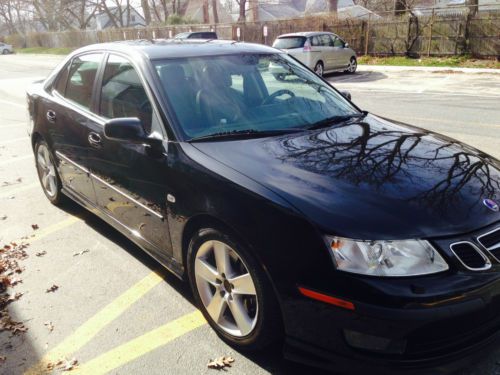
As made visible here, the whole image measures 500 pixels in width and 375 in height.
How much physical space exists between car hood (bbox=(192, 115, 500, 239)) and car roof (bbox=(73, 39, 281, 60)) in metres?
0.97

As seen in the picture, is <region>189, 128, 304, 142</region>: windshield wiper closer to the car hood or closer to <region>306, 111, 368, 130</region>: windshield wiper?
the car hood

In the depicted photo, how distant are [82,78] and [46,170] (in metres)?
1.37

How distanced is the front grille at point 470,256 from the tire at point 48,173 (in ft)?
13.0

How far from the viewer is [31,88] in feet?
17.3

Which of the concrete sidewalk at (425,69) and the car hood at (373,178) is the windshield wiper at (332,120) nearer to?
the car hood at (373,178)

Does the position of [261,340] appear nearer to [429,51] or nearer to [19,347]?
[19,347]

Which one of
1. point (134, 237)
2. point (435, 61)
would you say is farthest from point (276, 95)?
point (435, 61)

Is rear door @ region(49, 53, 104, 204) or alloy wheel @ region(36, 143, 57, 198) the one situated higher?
rear door @ region(49, 53, 104, 204)

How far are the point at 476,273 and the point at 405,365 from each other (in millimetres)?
506

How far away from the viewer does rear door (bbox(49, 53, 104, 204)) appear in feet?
12.9

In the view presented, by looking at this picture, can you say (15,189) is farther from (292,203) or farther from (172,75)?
(292,203)

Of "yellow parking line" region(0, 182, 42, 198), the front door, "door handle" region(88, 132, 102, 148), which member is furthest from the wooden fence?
"door handle" region(88, 132, 102, 148)

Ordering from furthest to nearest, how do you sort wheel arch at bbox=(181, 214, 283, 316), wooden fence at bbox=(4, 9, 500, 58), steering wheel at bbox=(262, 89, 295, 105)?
wooden fence at bbox=(4, 9, 500, 58) → steering wheel at bbox=(262, 89, 295, 105) → wheel arch at bbox=(181, 214, 283, 316)

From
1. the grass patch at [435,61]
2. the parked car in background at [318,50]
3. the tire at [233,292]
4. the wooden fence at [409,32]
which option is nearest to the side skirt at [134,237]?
the tire at [233,292]
